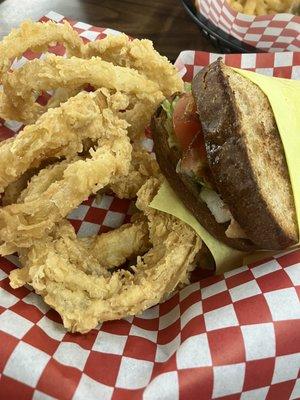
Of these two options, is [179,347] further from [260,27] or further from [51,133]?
[260,27]

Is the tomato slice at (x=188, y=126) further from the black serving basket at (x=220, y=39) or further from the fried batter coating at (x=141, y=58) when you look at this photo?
the black serving basket at (x=220, y=39)

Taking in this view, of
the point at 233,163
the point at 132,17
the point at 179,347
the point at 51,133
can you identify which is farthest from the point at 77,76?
the point at 132,17

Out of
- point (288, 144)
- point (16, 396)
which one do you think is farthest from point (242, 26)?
point (16, 396)

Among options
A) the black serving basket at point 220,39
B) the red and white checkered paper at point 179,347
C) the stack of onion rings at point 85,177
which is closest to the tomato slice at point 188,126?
the stack of onion rings at point 85,177

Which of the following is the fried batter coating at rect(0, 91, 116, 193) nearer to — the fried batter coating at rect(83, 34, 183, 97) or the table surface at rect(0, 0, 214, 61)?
the fried batter coating at rect(83, 34, 183, 97)

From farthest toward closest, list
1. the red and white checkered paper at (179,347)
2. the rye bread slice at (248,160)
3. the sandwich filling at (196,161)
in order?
1. the sandwich filling at (196,161)
2. the rye bread slice at (248,160)
3. the red and white checkered paper at (179,347)

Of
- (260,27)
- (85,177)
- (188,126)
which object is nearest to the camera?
(85,177)
